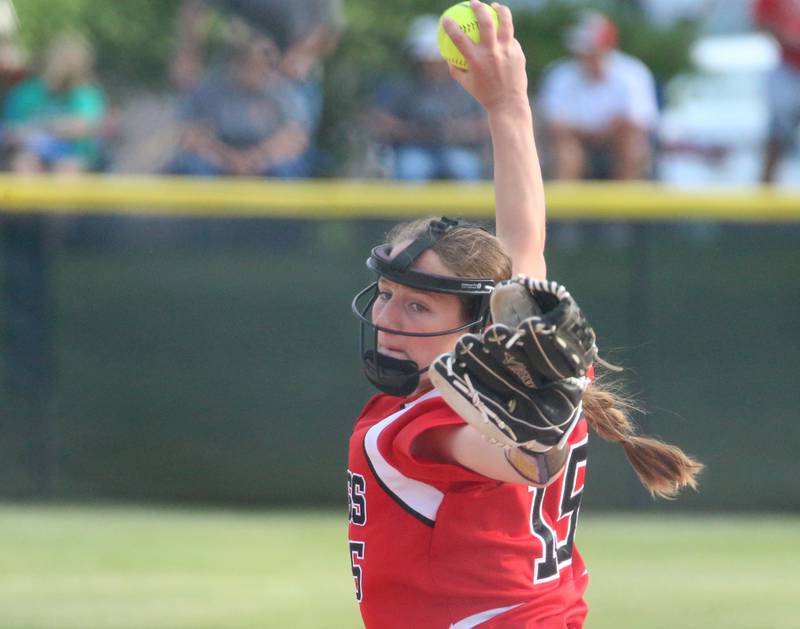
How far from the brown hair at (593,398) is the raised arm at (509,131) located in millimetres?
189

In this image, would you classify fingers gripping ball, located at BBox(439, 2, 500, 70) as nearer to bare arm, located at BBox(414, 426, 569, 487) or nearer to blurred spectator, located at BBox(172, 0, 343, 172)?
bare arm, located at BBox(414, 426, 569, 487)

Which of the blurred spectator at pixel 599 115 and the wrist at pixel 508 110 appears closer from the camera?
the wrist at pixel 508 110

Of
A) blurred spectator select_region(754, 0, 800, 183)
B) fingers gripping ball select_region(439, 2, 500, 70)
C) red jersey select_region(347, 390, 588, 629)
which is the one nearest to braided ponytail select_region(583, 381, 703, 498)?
red jersey select_region(347, 390, 588, 629)

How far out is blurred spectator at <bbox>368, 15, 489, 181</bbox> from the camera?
9.38 meters

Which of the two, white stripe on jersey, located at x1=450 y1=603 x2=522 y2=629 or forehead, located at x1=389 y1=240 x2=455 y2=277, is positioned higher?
forehead, located at x1=389 y1=240 x2=455 y2=277

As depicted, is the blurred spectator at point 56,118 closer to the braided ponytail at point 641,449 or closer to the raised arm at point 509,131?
the raised arm at point 509,131

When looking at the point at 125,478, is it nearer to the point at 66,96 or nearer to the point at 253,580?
the point at 253,580

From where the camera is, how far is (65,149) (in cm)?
927

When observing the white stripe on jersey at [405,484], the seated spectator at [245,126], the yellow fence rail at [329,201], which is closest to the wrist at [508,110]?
the white stripe on jersey at [405,484]

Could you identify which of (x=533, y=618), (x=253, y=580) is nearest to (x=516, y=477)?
(x=533, y=618)

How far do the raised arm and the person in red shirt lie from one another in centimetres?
15

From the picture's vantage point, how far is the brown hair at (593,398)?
2797mm

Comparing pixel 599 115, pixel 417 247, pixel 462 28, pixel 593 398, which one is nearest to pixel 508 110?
pixel 462 28

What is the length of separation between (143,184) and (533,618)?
5430 mm
